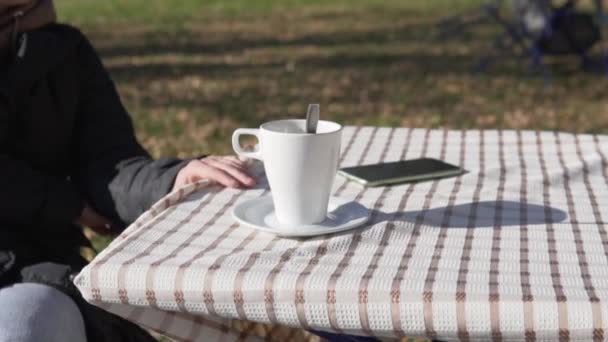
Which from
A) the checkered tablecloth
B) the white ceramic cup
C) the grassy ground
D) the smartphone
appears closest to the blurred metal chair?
the grassy ground

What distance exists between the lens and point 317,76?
30.6ft

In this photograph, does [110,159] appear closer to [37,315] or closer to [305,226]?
[37,315]

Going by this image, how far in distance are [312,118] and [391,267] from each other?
31cm

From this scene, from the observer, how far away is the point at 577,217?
1848 mm

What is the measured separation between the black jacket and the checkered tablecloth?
339 mm

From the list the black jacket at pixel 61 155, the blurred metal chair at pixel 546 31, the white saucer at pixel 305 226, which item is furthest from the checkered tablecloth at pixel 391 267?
the blurred metal chair at pixel 546 31

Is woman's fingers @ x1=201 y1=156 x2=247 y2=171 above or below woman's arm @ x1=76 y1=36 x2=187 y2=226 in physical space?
above

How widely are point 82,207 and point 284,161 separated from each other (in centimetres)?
83

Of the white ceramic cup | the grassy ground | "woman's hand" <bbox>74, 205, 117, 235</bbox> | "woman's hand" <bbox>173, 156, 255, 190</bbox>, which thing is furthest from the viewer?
the grassy ground

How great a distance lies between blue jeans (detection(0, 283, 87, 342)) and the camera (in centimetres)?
171

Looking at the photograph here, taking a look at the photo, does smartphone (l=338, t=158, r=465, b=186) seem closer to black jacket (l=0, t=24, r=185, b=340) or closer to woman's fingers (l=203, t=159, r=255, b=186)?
woman's fingers (l=203, t=159, r=255, b=186)

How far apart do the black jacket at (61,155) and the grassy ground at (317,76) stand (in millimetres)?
3772

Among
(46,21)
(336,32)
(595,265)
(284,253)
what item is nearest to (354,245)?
(284,253)

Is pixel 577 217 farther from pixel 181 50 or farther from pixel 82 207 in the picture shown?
pixel 181 50
